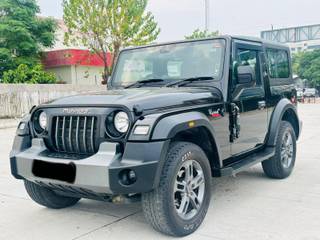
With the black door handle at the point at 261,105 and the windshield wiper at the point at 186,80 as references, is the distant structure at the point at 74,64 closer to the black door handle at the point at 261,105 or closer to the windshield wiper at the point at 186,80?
the black door handle at the point at 261,105

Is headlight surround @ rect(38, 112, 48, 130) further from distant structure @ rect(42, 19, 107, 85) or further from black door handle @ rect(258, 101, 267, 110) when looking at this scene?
distant structure @ rect(42, 19, 107, 85)

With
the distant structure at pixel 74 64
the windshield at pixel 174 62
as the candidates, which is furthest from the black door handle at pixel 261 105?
the distant structure at pixel 74 64

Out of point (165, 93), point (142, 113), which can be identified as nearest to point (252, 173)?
point (165, 93)

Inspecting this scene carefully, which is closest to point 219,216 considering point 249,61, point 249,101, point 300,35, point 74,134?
point 249,101

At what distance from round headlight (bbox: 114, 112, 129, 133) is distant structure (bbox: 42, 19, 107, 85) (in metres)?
21.8

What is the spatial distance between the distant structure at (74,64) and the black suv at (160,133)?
20.6m

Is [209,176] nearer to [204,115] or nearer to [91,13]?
[204,115]

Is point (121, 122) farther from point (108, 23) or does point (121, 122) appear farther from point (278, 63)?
point (108, 23)

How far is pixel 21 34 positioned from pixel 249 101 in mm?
20940

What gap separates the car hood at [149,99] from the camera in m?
3.33

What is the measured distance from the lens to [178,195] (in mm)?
3600

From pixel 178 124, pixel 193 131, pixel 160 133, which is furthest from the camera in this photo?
pixel 193 131

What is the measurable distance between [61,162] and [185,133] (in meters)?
1.15

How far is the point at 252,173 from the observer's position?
586 cm
